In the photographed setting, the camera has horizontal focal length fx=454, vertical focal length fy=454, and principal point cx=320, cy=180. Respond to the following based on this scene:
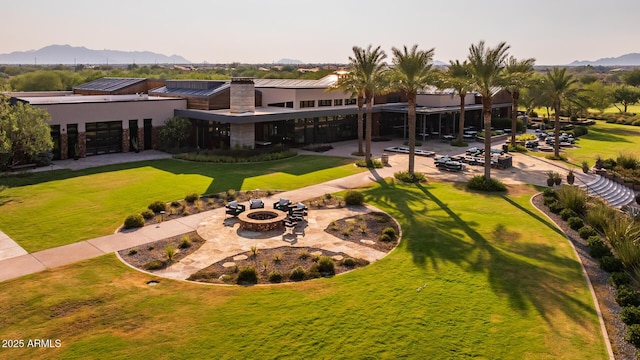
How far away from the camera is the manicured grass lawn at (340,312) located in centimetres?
1382

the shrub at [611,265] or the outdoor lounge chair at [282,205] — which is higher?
the outdoor lounge chair at [282,205]

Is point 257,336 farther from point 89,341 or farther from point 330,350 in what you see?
point 89,341

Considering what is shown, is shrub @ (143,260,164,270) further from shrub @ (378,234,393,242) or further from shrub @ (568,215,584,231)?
shrub @ (568,215,584,231)

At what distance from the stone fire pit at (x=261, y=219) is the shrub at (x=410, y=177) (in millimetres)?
14253

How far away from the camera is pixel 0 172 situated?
121ft

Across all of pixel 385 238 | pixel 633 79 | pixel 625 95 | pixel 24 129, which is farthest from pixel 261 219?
pixel 633 79

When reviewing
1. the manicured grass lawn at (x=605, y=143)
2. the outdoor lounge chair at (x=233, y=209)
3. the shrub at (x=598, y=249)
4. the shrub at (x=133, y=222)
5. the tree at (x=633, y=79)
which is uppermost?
the tree at (x=633, y=79)

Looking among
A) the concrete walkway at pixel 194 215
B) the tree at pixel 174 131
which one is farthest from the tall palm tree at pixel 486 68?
the tree at pixel 174 131

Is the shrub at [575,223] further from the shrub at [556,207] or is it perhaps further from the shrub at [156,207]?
the shrub at [156,207]

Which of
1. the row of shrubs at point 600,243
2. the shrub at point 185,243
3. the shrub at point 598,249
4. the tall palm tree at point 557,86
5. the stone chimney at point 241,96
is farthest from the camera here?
the stone chimney at point 241,96

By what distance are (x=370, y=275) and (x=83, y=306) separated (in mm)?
10879

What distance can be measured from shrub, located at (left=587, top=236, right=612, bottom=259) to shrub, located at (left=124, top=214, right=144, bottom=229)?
23.2 metres

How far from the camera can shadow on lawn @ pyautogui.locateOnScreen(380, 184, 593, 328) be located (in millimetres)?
17062

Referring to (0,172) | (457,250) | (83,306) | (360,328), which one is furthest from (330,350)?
(0,172)
